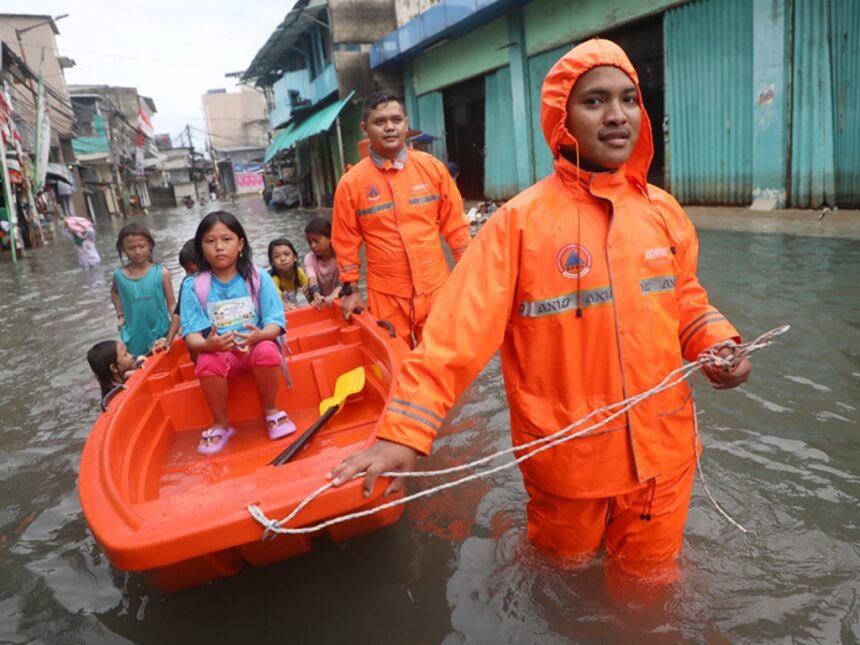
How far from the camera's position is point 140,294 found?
4.62 m

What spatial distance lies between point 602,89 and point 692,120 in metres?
9.09

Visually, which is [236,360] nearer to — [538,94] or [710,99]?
[710,99]

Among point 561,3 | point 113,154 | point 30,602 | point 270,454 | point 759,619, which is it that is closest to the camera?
point 759,619

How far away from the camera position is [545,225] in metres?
1.74

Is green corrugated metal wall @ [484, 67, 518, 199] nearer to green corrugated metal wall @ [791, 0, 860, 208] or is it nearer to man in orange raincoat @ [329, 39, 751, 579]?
green corrugated metal wall @ [791, 0, 860, 208]

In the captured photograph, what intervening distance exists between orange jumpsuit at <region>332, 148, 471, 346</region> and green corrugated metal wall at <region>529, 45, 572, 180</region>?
29.1 ft

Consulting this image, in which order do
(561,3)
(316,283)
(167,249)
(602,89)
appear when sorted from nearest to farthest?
(602,89) < (316,283) < (561,3) < (167,249)

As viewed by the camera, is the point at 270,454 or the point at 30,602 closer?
the point at 30,602

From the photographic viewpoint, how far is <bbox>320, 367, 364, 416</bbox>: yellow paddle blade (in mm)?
3509

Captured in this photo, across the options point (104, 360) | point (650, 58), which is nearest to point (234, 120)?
point (650, 58)

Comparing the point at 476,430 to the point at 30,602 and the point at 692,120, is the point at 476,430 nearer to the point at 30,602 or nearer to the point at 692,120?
the point at 30,602

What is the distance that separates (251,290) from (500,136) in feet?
38.6

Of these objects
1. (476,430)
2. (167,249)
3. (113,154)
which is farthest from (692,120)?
(113,154)

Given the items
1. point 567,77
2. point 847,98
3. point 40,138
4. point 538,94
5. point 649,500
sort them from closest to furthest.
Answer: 1. point 567,77
2. point 649,500
3. point 847,98
4. point 538,94
5. point 40,138
